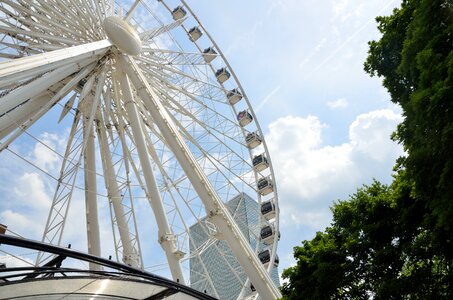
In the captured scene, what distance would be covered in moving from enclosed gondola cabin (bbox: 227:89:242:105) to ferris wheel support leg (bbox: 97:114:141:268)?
8.72 metres

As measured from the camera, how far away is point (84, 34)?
18.7m

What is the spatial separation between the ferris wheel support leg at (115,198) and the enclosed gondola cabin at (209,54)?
8475mm

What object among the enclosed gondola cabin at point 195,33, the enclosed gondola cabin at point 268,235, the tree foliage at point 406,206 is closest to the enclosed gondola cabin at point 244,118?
the enclosed gondola cabin at point 195,33

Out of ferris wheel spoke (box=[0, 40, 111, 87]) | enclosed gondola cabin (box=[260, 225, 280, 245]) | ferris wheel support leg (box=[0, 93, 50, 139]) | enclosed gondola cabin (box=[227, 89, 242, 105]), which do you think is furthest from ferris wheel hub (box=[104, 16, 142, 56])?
enclosed gondola cabin (box=[260, 225, 280, 245])

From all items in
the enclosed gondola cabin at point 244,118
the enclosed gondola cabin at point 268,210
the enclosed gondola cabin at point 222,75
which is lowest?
the enclosed gondola cabin at point 268,210

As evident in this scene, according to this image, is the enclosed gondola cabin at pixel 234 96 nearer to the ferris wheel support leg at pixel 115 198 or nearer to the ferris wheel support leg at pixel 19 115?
the ferris wheel support leg at pixel 115 198

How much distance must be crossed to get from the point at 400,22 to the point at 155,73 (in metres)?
12.4

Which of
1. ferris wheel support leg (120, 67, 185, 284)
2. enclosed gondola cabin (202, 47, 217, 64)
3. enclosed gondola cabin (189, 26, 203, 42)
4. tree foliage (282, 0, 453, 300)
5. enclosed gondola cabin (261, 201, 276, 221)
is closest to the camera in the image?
tree foliage (282, 0, 453, 300)

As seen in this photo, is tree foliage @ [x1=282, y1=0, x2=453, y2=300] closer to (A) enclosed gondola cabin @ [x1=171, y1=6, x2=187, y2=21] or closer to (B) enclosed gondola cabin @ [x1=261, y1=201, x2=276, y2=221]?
(B) enclosed gondola cabin @ [x1=261, y1=201, x2=276, y2=221]

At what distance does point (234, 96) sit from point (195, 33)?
4.77 meters

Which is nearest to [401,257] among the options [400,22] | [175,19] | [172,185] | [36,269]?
[400,22]

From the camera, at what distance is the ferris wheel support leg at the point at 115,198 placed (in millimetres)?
17219

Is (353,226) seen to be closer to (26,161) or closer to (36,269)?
(36,269)

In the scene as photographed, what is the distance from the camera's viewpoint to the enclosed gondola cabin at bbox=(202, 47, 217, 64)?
85.5 ft
